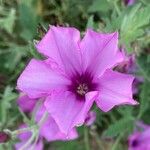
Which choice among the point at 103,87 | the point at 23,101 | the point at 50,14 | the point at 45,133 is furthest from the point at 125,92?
the point at 50,14

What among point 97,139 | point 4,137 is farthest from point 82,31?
point 4,137

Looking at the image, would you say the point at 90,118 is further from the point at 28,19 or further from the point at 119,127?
the point at 28,19

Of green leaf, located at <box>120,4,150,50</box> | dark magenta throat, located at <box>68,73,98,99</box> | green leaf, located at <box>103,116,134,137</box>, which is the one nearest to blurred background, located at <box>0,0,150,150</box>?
green leaf, located at <box>103,116,134,137</box>

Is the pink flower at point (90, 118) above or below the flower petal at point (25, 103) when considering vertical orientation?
above

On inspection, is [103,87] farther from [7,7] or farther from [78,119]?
[7,7]

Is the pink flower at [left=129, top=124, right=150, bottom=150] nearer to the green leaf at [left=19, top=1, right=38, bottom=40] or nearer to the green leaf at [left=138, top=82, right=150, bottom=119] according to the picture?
the green leaf at [left=138, top=82, right=150, bottom=119]

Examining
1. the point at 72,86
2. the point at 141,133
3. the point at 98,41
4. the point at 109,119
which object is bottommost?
the point at 109,119

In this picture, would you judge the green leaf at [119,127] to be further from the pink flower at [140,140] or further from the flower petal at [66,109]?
the flower petal at [66,109]

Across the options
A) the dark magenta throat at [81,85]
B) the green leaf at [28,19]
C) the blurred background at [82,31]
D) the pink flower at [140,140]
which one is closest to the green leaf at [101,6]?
the blurred background at [82,31]
